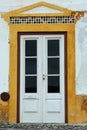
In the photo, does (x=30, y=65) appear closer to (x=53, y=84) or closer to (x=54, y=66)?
(x=54, y=66)

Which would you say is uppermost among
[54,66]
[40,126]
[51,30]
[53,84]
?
[51,30]

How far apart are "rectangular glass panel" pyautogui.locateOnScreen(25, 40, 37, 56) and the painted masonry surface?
293 millimetres

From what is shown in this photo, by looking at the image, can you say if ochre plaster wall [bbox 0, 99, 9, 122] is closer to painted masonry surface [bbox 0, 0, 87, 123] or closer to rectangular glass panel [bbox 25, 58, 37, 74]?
painted masonry surface [bbox 0, 0, 87, 123]

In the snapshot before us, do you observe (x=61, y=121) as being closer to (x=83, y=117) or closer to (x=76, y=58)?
(x=83, y=117)

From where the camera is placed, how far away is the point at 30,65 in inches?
595

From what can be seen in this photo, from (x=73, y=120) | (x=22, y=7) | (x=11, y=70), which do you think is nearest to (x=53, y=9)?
(x=22, y=7)

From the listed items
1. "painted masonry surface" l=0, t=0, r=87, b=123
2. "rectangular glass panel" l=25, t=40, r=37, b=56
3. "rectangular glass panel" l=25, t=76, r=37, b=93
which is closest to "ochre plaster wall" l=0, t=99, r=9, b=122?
"painted masonry surface" l=0, t=0, r=87, b=123

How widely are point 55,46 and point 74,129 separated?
2.22 m

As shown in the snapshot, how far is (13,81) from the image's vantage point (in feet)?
49.1

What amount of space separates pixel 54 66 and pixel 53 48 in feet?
1.41

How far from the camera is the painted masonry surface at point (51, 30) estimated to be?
14.9 m

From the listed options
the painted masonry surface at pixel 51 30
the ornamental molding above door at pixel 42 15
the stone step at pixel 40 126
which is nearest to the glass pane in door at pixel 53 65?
the painted masonry surface at pixel 51 30

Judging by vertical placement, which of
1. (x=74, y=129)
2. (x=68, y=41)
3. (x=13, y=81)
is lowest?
(x=74, y=129)

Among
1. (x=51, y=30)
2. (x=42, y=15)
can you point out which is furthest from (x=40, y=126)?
(x=42, y=15)
